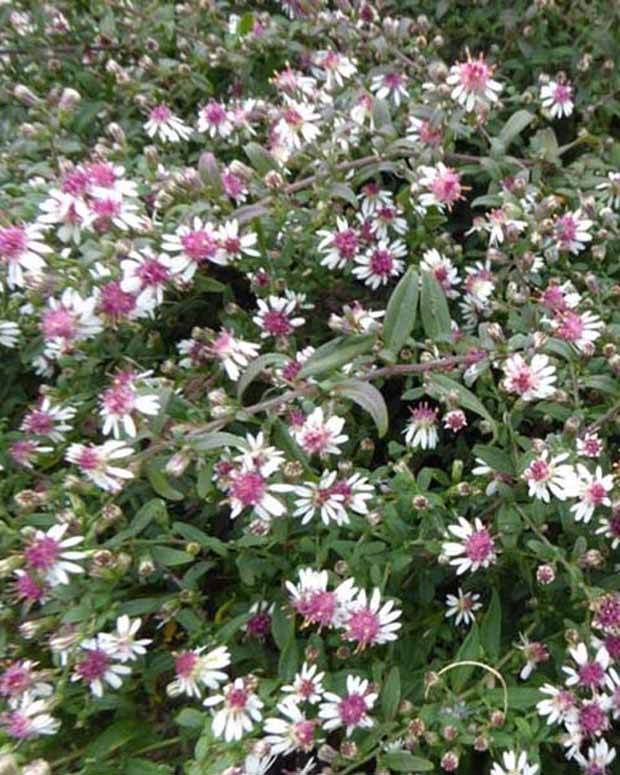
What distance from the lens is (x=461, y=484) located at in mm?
1637

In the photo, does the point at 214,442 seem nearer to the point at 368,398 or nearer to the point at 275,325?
the point at 368,398

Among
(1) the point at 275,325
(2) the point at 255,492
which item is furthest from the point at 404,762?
(1) the point at 275,325

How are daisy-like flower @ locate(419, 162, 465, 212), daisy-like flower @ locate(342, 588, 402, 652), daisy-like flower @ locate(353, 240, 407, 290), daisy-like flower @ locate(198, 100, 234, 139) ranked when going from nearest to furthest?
daisy-like flower @ locate(342, 588, 402, 652) < daisy-like flower @ locate(419, 162, 465, 212) < daisy-like flower @ locate(353, 240, 407, 290) < daisy-like flower @ locate(198, 100, 234, 139)

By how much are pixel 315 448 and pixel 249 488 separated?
133mm

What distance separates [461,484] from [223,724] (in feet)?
1.79

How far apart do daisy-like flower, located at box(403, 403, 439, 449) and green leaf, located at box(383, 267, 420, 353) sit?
203 millimetres

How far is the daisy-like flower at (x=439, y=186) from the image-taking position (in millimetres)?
1878

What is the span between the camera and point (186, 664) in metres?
1.54

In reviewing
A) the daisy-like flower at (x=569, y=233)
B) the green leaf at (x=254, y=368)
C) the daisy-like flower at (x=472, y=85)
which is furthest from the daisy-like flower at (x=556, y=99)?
the green leaf at (x=254, y=368)

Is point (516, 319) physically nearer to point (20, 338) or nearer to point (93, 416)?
point (93, 416)

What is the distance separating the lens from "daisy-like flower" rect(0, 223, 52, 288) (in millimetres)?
1675

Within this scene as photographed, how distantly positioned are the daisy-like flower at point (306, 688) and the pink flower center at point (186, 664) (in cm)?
15

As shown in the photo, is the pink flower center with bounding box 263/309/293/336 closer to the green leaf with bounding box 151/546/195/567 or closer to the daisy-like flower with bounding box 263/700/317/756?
the green leaf with bounding box 151/546/195/567

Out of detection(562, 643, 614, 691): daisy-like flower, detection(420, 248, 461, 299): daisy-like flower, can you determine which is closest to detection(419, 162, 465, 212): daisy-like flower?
detection(420, 248, 461, 299): daisy-like flower
